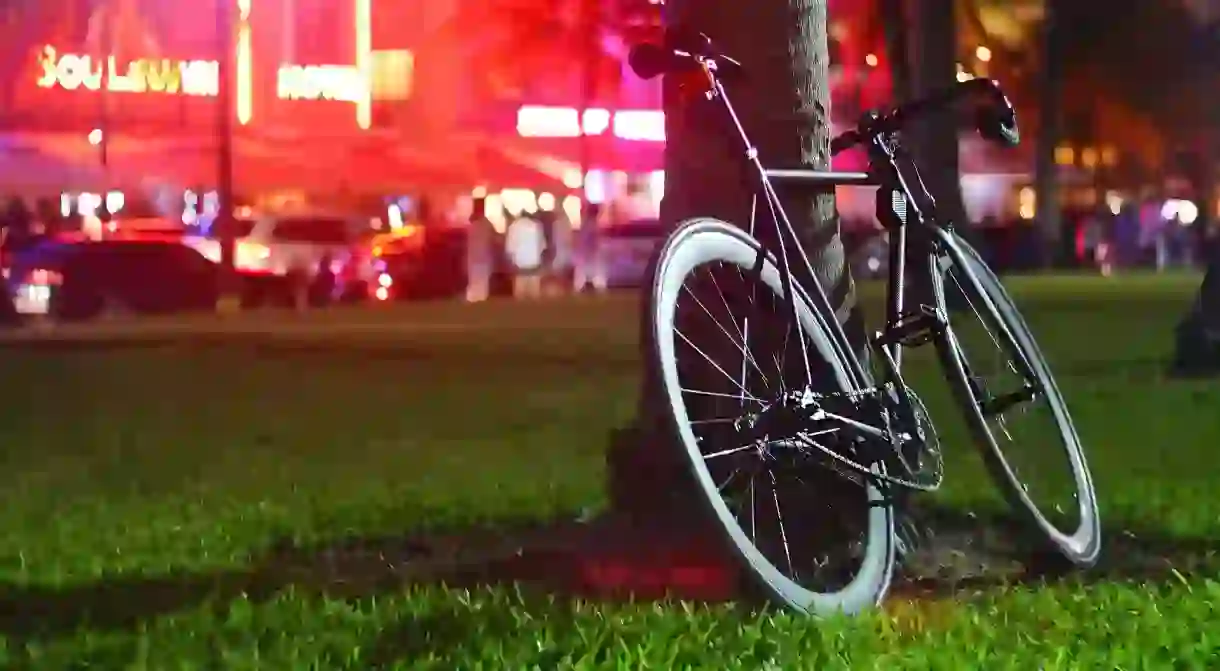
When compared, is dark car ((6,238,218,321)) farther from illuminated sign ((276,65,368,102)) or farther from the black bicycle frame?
the black bicycle frame

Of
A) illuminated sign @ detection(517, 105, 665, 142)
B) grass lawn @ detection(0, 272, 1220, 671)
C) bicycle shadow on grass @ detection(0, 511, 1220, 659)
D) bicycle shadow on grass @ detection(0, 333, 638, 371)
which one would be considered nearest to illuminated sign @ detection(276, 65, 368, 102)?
illuminated sign @ detection(517, 105, 665, 142)

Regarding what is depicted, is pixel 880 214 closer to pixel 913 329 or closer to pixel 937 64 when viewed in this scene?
pixel 913 329

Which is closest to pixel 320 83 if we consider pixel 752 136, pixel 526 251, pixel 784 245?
pixel 526 251

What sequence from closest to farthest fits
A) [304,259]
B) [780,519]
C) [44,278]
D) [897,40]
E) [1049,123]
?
1. [780,519]
2. [44,278]
3. [897,40]
4. [304,259]
5. [1049,123]

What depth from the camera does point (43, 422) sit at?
1023 cm

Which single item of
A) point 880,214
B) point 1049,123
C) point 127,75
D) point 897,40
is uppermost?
point 127,75

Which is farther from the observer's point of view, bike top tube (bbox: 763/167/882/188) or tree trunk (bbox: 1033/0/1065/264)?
tree trunk (bbox: 1033/0/1065/264)

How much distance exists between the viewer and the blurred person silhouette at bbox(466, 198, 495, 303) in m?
29.6

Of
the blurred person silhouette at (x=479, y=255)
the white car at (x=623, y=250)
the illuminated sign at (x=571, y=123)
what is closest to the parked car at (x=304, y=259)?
the blurred person silhouette at (x=479, y=255)

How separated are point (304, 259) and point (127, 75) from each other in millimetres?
13038

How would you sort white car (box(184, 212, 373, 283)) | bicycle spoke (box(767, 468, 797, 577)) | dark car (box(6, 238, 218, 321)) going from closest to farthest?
bicycle spoke (box(767, 468, 797, 577)), dark car (box(6, 238, 218, 321)), white car (box(184, 212, 373, 283))

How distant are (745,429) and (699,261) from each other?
0.40 metres

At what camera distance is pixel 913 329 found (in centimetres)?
470

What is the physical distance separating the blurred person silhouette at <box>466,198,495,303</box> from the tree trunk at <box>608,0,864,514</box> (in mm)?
24368
